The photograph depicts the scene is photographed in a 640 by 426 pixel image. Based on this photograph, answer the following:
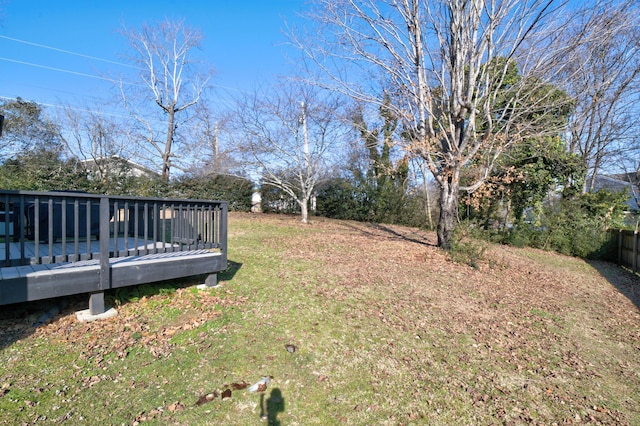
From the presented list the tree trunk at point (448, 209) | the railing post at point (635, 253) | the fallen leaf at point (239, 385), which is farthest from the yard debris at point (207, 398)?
the railing post at point (635, 253)

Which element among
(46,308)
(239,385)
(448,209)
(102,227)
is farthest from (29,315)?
(448,209)

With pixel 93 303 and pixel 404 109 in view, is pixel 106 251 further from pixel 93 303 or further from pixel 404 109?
pixel 404 109

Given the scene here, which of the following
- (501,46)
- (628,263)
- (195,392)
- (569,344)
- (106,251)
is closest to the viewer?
(195,392)

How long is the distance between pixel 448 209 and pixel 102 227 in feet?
23.5

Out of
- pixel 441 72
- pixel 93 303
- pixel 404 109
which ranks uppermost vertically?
pixel 441 72

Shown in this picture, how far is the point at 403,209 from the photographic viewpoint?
15531mm

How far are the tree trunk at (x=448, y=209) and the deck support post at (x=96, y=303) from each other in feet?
23.1

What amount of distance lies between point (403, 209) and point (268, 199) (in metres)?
6.77

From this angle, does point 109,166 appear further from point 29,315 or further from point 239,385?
point 239,385

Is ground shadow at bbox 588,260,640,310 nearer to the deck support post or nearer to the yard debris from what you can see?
the yard debris

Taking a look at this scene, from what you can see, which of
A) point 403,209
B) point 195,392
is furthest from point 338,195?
point 195,392

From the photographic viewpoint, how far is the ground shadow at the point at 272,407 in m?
2.46

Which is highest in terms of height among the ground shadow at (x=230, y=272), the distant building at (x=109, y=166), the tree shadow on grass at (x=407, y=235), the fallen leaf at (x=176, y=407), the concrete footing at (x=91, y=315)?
the distant building at (x=109, y=166)

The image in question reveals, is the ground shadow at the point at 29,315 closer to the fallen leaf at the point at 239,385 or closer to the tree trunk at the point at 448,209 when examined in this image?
the fallen leaf at the point at 239,385
